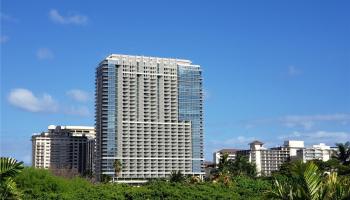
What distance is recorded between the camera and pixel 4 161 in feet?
35.2

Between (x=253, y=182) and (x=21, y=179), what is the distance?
1743 centimetres

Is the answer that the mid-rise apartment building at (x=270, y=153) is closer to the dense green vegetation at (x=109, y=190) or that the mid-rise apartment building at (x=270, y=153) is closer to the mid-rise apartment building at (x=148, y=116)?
the mid-rise apartment building at (x=148, y=116)

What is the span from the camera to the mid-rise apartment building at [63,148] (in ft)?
520

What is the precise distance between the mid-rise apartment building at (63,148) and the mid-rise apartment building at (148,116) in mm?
35480

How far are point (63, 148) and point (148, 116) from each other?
159ft

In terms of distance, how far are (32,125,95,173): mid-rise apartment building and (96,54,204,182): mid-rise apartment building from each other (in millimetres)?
35480

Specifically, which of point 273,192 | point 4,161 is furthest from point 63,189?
point 273,192

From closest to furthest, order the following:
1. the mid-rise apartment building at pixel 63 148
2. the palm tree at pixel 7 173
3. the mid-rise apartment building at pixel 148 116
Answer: the palm tree at pixel 7 173
the mid-rise apartment building at pixel 148 116
the mid-rise apartment building at pixel 63 148

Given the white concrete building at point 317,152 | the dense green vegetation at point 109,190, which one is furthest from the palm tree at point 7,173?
the white concrete building at point 317,152

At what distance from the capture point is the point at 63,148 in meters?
161

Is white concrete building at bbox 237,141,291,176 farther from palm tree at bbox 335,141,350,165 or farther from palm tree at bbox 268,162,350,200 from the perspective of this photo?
palm tree at bbox 268,162,350,200

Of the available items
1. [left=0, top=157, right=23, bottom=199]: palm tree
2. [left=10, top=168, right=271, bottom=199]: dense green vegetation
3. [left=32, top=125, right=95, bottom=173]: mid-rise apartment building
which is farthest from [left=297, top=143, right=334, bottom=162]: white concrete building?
[left=0, top=157, right=23, bottom=199]: palm tree

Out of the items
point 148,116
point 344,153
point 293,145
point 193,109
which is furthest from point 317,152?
point 344,153

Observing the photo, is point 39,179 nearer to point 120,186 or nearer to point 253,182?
point 120,186
